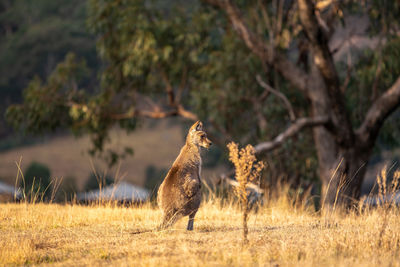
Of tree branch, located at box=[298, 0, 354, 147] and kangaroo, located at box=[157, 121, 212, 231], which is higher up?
tree branch, located at box=[298, 0, 354, 147]

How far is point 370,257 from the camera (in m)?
5.36

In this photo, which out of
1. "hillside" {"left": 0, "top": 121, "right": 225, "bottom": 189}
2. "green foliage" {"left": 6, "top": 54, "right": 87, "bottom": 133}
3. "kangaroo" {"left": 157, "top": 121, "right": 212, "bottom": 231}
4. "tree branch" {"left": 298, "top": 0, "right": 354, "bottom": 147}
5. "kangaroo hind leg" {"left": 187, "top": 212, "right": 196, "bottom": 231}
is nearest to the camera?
"kangaroo" {"left": 157, "top": 121, "right": 212, "bottom": 231}

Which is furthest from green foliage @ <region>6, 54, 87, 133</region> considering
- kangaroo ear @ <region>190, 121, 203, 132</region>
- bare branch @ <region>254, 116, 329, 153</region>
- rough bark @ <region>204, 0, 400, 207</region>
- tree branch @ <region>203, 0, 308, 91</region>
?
kangaroo ear @ <region>190, 121, 203, 132</region>

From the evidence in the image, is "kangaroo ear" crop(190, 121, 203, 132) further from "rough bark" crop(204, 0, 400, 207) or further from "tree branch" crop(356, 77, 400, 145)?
"tree branch" crop(356, 77, 400, 145)

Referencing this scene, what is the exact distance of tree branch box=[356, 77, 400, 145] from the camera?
1330cm

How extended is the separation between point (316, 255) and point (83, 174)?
45.5 meters

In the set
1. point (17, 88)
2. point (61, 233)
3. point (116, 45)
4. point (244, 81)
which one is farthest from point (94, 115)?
point (17, 88)

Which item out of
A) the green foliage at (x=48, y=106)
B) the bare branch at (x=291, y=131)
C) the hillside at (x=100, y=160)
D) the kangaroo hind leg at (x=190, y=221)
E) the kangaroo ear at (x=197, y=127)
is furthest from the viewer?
the hillside at (x=100, y=160)

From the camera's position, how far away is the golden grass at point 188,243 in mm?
5168

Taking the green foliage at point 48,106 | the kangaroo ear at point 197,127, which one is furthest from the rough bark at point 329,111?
the green foliage at point 48,106

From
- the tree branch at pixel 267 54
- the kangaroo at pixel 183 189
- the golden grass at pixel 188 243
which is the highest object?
the tree branch at pixel 267 54

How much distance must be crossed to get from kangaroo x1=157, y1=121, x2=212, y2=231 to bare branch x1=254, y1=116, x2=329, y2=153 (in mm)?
6108

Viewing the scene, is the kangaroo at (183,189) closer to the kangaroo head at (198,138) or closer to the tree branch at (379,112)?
the kangaroo head at (198,138)

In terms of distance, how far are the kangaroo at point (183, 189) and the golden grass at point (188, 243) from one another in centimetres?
21
